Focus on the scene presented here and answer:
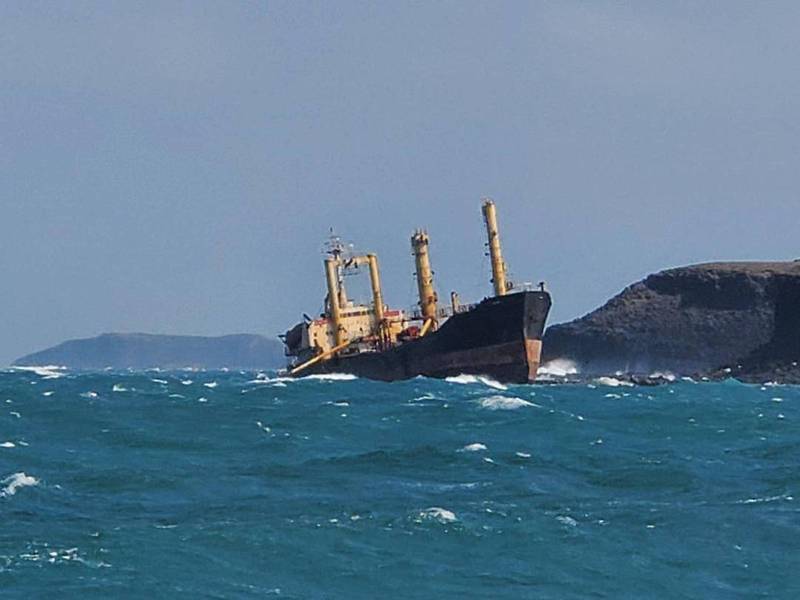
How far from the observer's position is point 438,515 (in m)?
30.8

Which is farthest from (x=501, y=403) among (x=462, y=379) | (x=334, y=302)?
(x=334, y=302)

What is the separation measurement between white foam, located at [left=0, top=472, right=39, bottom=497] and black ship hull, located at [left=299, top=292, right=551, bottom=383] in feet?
172

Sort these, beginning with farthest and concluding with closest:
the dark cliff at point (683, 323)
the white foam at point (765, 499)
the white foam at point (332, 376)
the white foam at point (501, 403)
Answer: the dark cliff at point (683, 323)
the white foam at point (332, 376)
the white foam at point (501, 403)
the white foam at point (765, 499)

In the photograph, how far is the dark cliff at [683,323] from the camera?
447 feet

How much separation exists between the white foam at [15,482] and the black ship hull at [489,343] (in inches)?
2061

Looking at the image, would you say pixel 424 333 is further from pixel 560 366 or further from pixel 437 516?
pixel 437 516

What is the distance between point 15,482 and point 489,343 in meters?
54.6

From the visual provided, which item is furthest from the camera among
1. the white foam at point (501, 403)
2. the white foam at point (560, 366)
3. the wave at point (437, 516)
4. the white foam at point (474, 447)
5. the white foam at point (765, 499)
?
the white foam at point (560, 366)

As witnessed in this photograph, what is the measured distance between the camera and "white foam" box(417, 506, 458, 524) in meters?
30.4

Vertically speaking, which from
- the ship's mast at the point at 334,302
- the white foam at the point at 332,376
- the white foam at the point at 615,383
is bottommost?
the white foam at the point at 615,383

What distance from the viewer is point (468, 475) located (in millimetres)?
37188

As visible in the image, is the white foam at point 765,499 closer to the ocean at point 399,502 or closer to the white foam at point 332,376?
the ocean at point 399,502

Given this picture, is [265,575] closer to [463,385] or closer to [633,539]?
[633,539]

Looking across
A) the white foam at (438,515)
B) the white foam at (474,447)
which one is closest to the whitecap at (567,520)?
the white foam at (438,515)
